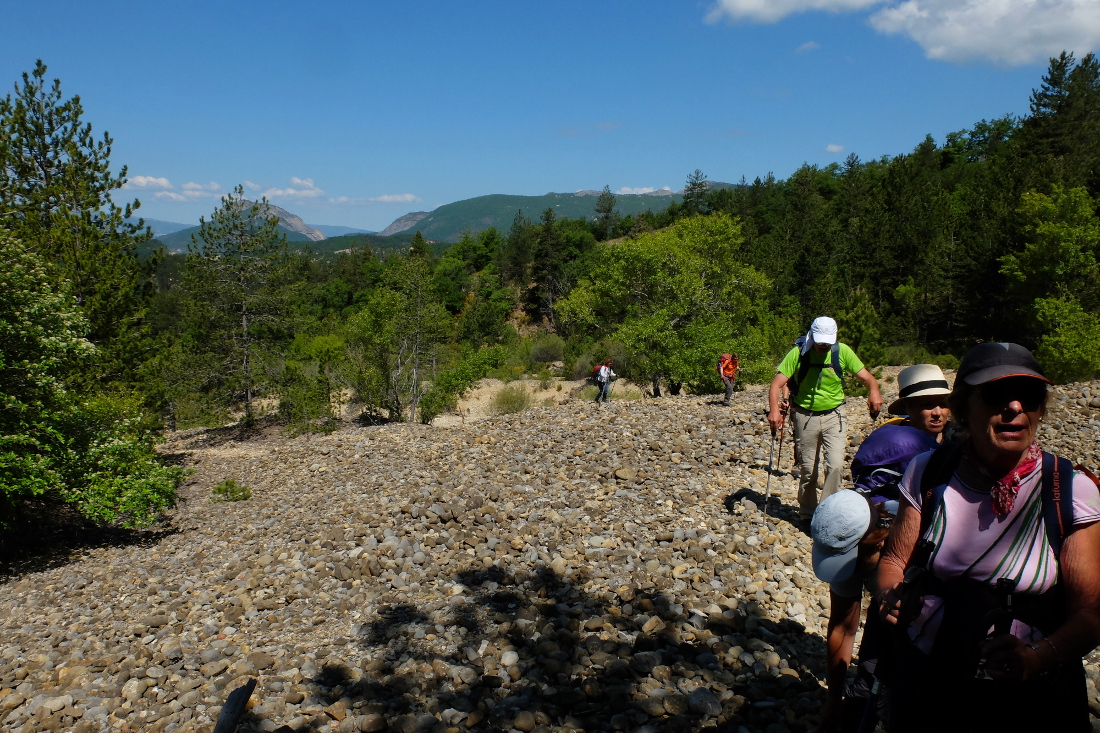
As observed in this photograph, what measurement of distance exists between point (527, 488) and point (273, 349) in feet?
57.0

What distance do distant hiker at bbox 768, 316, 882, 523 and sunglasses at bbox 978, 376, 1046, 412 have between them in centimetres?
339

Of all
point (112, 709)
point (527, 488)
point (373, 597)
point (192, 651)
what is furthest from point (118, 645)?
point (527, 488)

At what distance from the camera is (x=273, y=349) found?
2262cm

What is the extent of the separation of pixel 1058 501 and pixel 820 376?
12.1 feet

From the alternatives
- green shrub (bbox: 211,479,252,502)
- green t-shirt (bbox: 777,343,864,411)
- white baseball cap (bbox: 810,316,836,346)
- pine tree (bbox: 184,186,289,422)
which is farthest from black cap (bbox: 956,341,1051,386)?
pine tree (bbox: 184,186,289,422)

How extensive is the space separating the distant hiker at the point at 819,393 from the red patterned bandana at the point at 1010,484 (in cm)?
340

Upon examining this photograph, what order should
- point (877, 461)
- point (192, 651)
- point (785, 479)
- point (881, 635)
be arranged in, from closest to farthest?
point (881, 635) → point (877, 461) → point (192, 651) → point (785, 479)

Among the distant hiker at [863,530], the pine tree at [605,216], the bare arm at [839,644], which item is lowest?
the bare arm at [839,644]

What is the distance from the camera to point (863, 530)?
107 inches

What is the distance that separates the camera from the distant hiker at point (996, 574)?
1.97 meters

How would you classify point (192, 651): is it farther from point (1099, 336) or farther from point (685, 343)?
point (1099, 336)

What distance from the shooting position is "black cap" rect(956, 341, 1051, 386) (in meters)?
2.09

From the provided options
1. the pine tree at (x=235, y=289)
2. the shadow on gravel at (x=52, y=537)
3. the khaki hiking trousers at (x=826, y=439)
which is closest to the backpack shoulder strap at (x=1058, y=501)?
the khaki hiking trousers at (x=826, y=439)

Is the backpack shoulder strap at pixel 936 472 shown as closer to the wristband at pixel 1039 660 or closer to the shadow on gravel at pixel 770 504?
the wristband at pixel 1039 660
